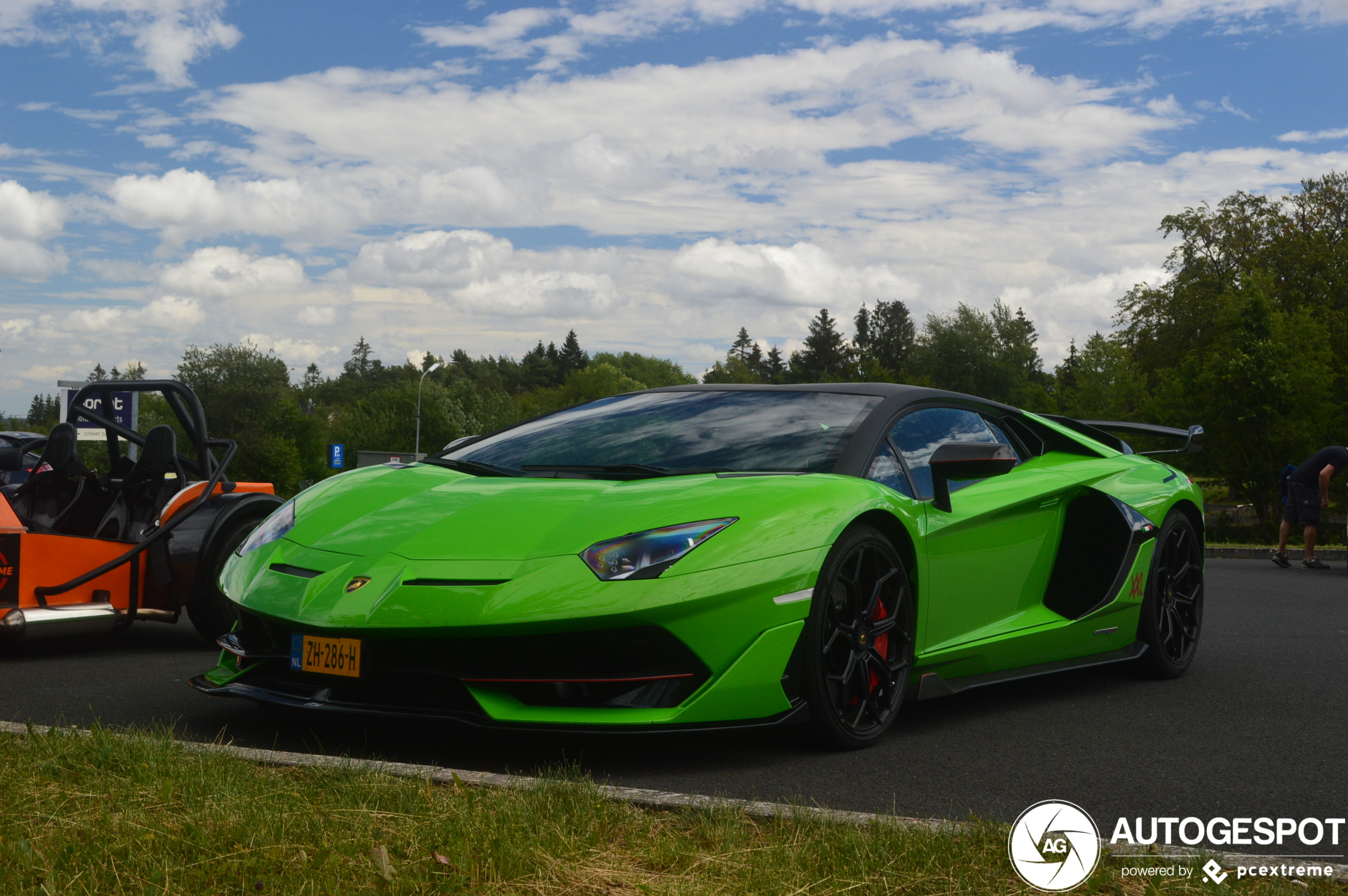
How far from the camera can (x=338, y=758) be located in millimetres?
3480

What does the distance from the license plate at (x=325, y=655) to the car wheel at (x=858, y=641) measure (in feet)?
4.39

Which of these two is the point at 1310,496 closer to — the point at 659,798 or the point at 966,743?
the point at 966,743

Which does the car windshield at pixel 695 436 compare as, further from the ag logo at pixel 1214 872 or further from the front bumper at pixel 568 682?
Result: the ag logo at pixel 1214 872

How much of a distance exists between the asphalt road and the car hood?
60cm

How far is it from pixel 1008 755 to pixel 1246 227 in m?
49.6

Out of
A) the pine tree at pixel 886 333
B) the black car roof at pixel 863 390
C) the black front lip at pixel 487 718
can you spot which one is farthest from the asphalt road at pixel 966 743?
the pine tree at pixel 886 333

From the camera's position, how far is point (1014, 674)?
4957 mm

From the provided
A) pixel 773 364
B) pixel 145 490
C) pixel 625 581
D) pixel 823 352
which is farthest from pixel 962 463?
pixel 773 364

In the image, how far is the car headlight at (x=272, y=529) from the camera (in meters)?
4.41

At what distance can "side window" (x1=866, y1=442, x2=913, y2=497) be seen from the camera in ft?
14.8

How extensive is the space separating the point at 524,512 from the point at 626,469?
21.2 inches

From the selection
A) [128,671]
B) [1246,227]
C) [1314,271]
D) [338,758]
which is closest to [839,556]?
[338,758]

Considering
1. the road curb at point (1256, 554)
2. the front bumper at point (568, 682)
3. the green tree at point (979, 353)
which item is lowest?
the road curb at point (1256, 554)

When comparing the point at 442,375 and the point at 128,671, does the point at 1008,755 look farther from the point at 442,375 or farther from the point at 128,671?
the point at 442,375
